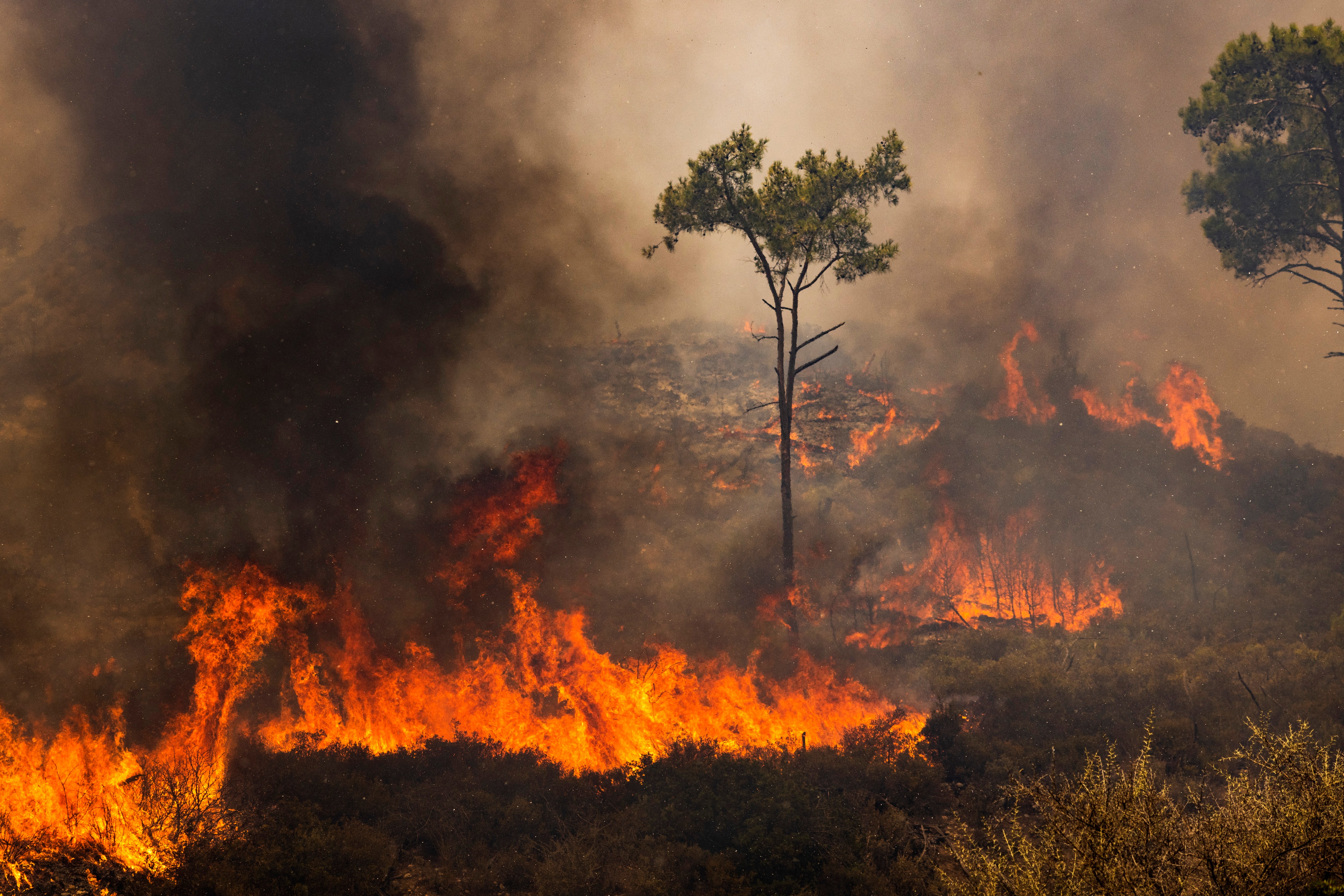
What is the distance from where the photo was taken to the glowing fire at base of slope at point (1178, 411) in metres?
27.8

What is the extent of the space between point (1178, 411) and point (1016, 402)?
6.54 meters

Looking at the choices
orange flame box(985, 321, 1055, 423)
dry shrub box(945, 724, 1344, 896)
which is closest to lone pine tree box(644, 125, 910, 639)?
dry shrub box(945, 724, 1344, 896)

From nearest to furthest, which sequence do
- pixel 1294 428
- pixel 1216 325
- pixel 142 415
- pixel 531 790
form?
pixel 531 790 → pixel 142 415 → pixel 1216 325 → pixel 1294 428

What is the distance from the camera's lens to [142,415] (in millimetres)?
19141

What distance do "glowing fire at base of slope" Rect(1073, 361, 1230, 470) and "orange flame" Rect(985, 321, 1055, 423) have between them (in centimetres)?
180

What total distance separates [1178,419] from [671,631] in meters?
24.8

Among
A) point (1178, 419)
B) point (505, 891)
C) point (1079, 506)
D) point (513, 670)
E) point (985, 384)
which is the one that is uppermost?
point (985, 384)

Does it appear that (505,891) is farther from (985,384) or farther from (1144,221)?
(1144,221)

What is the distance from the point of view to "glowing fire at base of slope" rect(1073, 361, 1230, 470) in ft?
91.0

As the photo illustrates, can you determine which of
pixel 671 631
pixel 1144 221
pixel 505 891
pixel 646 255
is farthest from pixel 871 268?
pixel 1144 221

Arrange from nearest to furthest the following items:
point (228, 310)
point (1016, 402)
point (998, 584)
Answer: point (228, 310)
point (998, 584)
point (1016, 402)

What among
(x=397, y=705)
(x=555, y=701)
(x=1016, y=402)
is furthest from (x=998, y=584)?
(x=397, y=705)

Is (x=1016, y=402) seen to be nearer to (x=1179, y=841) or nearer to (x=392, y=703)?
(x=1179, y=841)

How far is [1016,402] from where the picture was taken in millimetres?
29688
